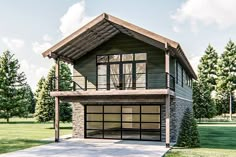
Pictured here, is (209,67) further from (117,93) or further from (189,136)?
(117,93)

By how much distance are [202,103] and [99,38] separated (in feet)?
84.0

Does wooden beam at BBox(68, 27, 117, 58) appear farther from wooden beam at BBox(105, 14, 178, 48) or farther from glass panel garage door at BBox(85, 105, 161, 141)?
glass panel garage door at BBox(85, 105, 161, 141)

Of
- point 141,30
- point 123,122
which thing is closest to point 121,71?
point 123,122

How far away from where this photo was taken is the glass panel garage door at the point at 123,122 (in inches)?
687

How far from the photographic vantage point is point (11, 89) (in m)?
40.9

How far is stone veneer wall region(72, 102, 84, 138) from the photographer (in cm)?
1869

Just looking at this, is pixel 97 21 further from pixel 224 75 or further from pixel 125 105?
pixel 224 75

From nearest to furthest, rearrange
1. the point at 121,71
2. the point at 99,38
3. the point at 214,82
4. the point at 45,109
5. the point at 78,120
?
1. the point at 99,38
2. the point at 121,71
3. the point at 78,120
4. the point at 45,109
5. the point at 214,82

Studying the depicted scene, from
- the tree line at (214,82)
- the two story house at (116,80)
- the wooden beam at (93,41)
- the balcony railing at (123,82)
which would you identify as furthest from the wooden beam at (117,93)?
the tree line at (214,82)

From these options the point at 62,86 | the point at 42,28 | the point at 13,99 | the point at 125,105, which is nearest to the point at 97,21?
the point at 125,105

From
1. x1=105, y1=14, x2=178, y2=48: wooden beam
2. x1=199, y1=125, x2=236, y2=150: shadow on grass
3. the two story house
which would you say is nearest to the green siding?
the two story house

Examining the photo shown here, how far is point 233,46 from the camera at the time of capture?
161ft

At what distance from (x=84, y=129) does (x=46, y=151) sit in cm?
563

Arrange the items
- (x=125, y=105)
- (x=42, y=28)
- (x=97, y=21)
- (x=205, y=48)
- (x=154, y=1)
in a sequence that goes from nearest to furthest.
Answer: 1. (x=97, y=21)
2. (x=125, y=105)
3. (x=154, y=1)
4. (x=42, y=28)
5. (x=205, y=48)
